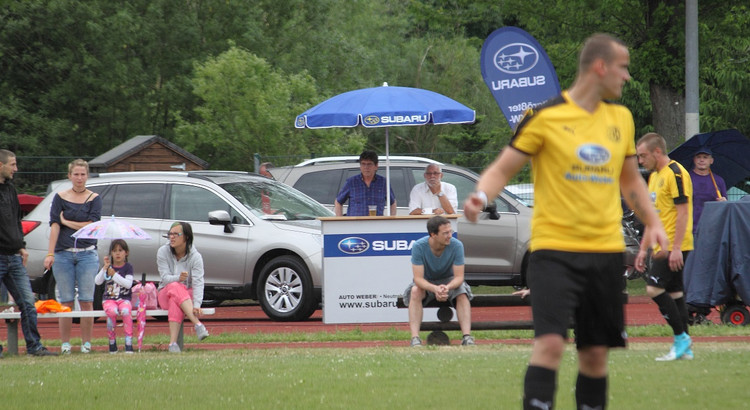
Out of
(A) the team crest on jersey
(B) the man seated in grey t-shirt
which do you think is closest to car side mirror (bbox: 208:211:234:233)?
(B) the man seated in grey t-shirt

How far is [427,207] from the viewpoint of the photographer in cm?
1314

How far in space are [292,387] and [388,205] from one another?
529 cm

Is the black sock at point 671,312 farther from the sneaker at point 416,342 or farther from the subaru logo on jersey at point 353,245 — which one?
the subaru logo on jersey at point 353,245

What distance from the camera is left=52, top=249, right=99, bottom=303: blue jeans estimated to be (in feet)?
37.3

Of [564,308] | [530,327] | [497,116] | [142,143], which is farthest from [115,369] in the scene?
[497,116]

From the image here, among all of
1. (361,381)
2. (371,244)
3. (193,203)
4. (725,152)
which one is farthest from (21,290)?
(725,152)

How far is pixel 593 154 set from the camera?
511cm

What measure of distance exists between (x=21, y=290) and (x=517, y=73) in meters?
6.67

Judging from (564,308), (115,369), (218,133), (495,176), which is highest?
(218,133)

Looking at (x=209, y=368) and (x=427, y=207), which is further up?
(x=427, y=207)

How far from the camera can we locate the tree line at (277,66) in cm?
2233

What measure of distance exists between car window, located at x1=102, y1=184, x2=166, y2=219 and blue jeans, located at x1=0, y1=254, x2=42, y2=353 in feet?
12.9

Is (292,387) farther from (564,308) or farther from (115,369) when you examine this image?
(564,308)

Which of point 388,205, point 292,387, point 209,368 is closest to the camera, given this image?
point 292,387
